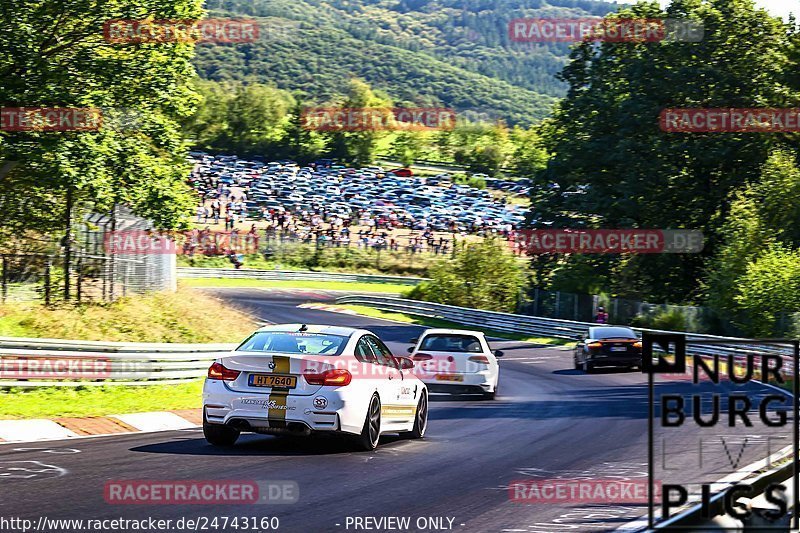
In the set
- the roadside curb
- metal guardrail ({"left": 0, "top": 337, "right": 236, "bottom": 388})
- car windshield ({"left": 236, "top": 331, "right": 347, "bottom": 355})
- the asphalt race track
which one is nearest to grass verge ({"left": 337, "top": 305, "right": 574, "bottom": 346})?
metal guardrail ({"left": 0, "top": 337, "right": 236, "bottom": 388})

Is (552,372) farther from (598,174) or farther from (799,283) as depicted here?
(598,174)

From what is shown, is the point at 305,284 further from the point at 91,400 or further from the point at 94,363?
the point at 91,400

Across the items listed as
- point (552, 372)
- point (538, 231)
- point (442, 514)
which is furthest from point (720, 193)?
point (442, 514)

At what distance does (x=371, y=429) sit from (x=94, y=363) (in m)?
8.40

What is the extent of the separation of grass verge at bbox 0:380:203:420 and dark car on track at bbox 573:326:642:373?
12.7 metres

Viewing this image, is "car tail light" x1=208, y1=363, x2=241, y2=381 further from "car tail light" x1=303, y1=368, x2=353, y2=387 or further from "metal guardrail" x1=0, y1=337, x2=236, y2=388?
"metal guardrail" x1=0, y1=337, x2=236, y2=388

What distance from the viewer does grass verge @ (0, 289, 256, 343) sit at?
23500 millimetres

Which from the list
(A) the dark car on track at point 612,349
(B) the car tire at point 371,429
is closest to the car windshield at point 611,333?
(A) the dark car on track at point 612,349

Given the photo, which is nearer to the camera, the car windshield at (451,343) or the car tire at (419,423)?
the car tire at (419,423)

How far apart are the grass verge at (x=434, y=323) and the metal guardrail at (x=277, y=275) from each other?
1341 centimetres

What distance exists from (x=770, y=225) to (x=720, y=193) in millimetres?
4439

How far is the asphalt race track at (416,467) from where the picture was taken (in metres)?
8.60

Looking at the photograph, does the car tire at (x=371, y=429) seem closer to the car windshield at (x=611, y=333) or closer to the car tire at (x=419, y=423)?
the car tire at (x=419, y=423)

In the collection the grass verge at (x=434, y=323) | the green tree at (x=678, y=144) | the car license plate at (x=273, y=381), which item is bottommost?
the grass verge at (x=434, y=323)
